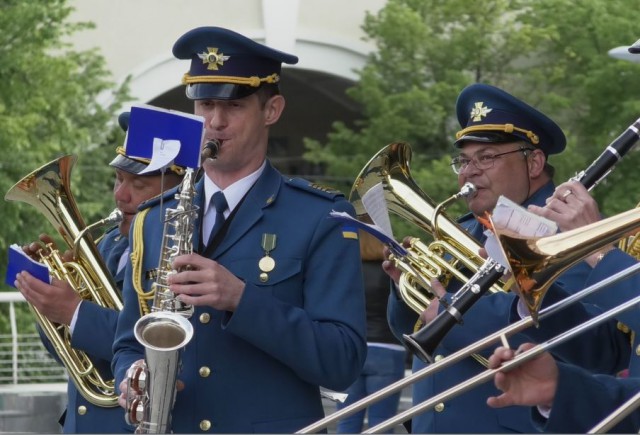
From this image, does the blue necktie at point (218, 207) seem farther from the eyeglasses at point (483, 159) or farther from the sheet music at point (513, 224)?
the eyeglasses at point (483, 159)

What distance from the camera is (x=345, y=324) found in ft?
14.7

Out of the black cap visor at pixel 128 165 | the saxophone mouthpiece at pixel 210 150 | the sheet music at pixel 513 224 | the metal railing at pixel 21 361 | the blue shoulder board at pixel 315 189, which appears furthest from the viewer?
the metal railing at pixel 21 361

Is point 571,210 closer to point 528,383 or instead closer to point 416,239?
point 528,383

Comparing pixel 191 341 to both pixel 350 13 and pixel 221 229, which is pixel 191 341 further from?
pixel 350 13

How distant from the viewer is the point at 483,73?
20.8 metres

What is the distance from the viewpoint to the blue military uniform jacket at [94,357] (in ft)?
17.6

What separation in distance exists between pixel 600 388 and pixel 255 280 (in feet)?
3.60

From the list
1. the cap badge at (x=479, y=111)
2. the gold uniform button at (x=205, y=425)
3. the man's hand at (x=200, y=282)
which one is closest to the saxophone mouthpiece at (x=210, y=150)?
the man's hand at (x=200, y=282)

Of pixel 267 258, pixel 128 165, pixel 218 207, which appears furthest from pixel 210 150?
pixel 128 165

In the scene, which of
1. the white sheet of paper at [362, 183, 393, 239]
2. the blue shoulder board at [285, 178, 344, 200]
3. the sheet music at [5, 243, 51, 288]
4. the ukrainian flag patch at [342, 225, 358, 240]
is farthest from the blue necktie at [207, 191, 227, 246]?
the sheet music at [5, 243, 51, 288]

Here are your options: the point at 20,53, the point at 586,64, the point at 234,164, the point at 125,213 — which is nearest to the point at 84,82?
the point at 20,53

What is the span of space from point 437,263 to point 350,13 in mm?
18669

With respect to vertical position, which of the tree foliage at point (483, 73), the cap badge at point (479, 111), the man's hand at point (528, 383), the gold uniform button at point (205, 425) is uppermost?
the tree foliage at point (483, 73)

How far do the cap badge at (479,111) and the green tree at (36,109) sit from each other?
34.2 ft
